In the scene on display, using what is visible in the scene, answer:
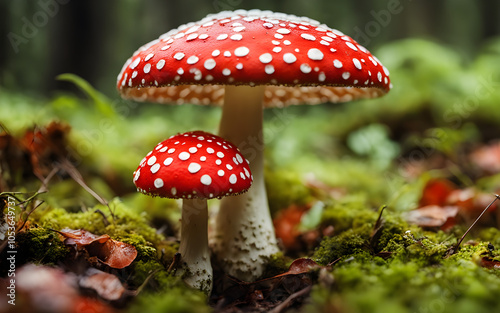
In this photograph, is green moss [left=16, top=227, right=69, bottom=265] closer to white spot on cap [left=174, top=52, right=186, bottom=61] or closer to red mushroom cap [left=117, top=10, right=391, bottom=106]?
red mushroom cap [left=117, top=10, right=391, bottom=106]

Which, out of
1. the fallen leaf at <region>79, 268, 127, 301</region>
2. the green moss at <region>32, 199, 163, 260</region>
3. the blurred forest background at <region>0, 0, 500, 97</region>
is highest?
the blurred forest background at <region>0, 0, 500, 97</region>

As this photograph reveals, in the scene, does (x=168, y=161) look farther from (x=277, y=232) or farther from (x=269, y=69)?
(x=277, y=232)

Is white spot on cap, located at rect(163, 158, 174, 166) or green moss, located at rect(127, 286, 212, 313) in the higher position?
white spot on cap, located at rect(163, 158, 174, 166)

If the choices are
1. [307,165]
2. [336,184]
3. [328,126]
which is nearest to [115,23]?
[328,126]

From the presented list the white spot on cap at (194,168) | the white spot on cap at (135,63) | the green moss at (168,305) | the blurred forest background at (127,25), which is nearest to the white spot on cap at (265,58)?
the white spot on cap at (194,168)

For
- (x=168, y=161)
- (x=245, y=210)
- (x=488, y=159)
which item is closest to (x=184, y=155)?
(x=168, y=161)
